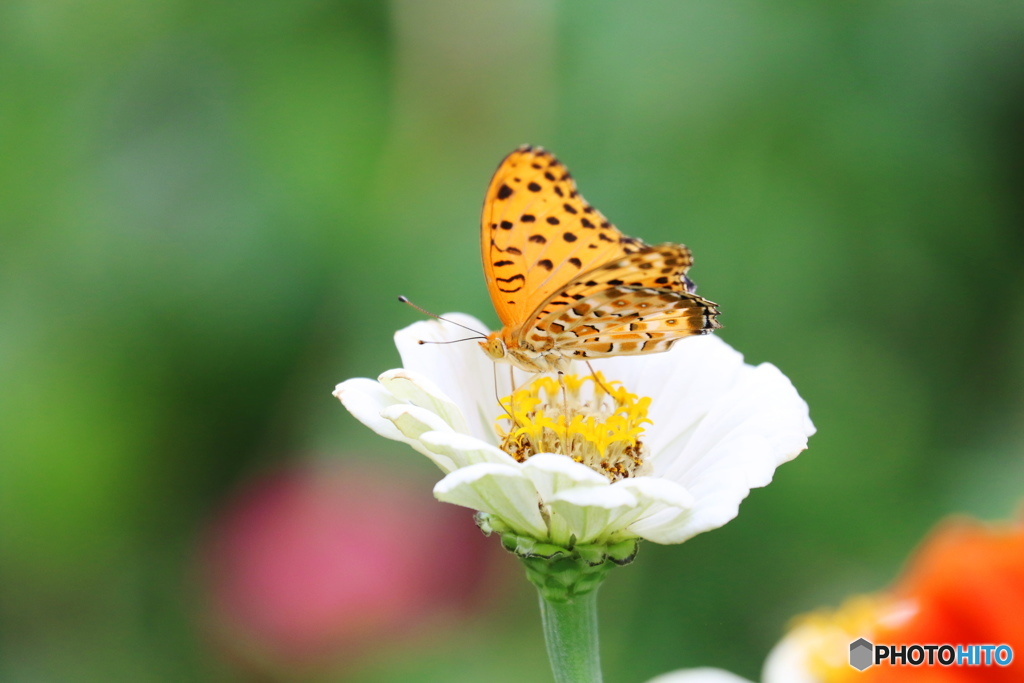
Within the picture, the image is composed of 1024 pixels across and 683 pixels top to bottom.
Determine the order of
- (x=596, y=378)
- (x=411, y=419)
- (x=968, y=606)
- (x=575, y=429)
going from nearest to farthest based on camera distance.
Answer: (x=968, y=606)
(x=411, y=419)
(x=575, y=429)
(x=596, y=378)

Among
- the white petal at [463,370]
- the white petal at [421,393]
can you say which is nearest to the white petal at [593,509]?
the white petal at [421,393]

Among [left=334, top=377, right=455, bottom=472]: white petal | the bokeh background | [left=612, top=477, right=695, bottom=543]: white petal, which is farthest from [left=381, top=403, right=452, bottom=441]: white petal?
the bokeh background

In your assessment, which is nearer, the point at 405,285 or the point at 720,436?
the point at 720,436

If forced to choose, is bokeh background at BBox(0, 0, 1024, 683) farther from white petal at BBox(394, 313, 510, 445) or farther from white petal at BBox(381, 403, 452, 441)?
white petal at BBox(381, 403, 452, 441)

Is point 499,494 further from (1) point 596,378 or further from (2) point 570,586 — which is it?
(1) point 596,378

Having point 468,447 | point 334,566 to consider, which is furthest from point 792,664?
point 334,566

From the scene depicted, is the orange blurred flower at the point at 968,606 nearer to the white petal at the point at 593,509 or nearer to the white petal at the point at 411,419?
the white petal at the point at 593,509

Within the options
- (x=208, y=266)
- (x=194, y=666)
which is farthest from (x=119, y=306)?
(x=194, y=666)
